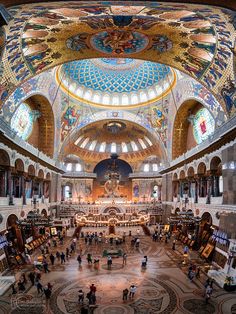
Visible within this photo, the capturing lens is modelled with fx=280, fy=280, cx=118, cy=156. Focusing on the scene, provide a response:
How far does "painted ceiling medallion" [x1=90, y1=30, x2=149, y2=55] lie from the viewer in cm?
1741

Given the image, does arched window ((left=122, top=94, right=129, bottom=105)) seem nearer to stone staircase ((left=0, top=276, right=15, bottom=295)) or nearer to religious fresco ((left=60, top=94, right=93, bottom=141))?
religious fresco ((left=60, top=94, right=93, bottom=141))

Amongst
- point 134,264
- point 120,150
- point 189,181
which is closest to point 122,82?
point 120,150

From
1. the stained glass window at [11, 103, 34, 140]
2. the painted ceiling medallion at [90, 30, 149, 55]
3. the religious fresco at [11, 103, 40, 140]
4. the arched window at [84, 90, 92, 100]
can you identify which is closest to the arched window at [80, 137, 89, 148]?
the arched window at [84, 90, 92, 100]

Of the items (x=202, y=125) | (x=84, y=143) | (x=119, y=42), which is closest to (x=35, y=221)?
(x=119, y=42)

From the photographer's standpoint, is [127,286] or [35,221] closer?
[127,286]

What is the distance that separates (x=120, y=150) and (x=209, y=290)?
116 ft

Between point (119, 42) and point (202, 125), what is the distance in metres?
15.0

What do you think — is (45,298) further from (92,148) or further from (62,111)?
(92,148)

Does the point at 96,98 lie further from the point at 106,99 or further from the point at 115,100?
the point at 115,100

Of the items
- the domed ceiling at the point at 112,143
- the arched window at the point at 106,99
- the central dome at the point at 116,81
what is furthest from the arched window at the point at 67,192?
the arched window at the point at 106,99

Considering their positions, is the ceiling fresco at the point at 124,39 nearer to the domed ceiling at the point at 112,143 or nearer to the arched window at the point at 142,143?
the domed ceiling at the point at 112,143

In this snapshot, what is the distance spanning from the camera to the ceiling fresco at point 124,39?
536 inches

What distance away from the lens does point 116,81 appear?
37.1m

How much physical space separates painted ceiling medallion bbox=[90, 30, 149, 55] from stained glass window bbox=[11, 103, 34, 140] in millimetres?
12593
